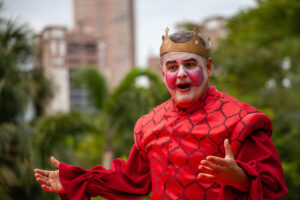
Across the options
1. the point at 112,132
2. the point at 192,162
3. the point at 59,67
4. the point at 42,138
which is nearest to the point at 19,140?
the point at 42,138

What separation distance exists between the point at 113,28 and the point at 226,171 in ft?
218

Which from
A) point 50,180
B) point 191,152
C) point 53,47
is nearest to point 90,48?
point 53,47

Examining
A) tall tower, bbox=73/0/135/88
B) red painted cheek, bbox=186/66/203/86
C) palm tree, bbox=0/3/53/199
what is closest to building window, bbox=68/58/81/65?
tall tower, bbox=73/0/135/88

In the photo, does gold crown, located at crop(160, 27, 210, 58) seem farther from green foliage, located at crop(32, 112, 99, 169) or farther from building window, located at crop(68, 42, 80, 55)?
building window, located at crop(68, 42, 80, 55)

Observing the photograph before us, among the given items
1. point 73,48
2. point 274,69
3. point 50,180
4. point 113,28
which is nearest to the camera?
point 50,180

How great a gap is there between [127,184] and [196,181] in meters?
0.55

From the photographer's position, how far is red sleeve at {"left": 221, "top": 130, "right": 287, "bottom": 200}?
1.91 meters

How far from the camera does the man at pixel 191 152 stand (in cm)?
195

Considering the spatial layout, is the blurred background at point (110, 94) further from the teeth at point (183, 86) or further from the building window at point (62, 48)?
the building window at point (62, 48)

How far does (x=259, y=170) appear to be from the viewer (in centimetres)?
195

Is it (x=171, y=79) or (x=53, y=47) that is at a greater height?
(x=53, y=47)

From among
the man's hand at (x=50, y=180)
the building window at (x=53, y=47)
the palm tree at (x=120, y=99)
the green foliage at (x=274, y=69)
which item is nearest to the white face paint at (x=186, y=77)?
the man's hand at (x=50, y=180)

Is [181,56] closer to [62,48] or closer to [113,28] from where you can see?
[62,48]

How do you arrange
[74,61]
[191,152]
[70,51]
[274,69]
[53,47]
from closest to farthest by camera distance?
[191,152] → [274,69] → [53,47] → [74,61] → [70,51]
